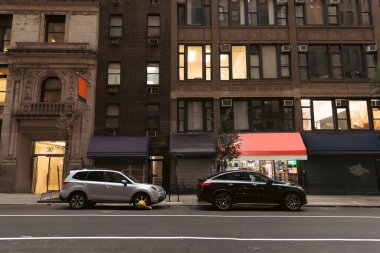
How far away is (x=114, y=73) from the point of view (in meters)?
22.5

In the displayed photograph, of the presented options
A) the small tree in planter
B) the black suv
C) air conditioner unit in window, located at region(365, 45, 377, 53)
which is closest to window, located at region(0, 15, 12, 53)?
the small tree in planter

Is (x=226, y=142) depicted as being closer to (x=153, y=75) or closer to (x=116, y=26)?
(x=153, y=75)

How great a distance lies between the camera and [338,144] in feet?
65.8

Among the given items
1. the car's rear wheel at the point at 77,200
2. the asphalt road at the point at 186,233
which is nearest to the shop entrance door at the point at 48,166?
the car's rear wheel at the point at 77,200

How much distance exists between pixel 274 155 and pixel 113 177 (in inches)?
408

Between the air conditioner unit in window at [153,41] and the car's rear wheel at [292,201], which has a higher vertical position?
the air conditioner unit in window at [153,41]

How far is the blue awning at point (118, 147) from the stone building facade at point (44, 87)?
104cm

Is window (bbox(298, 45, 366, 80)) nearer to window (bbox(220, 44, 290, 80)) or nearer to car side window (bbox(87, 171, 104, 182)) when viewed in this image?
window (bbox(220, 44, 290, 80))

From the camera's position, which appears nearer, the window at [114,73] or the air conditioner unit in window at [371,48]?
the air conditioner unit in window at [371,48]

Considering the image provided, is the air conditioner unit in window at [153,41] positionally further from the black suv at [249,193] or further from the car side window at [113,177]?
the black suv at [249,193]

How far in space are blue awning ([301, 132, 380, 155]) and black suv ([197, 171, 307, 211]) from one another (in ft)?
23.2

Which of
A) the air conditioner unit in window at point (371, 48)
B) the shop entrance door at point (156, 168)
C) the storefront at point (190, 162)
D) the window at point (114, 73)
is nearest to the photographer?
the storefront at point (190, 162)

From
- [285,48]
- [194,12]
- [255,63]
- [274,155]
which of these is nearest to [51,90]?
[194,12]

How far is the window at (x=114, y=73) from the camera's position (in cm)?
2245
